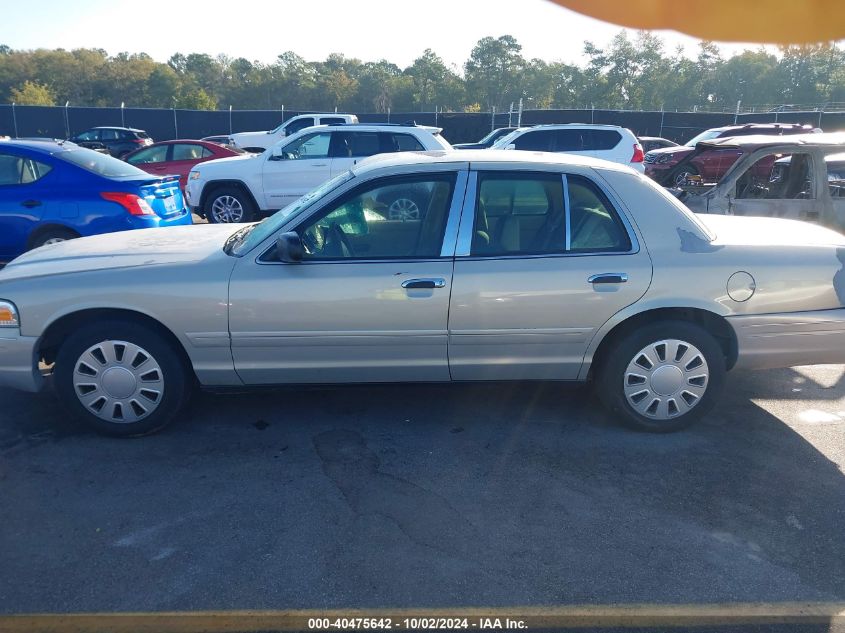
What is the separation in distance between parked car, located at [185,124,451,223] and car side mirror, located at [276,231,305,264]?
25.5 feet

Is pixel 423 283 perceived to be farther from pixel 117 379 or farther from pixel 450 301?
pixel 117 379

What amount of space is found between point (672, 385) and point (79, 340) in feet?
11.4

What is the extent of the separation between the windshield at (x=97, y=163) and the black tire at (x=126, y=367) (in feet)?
12.8

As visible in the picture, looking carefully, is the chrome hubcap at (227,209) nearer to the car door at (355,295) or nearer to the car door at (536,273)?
the car door at (355,295)

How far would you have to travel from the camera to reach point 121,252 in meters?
4.46

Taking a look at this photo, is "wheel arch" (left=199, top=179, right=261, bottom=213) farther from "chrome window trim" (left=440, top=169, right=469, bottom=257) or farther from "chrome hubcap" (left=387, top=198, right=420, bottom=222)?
"chrome window trim" (left=440, top=169, right=469, bottom=257)

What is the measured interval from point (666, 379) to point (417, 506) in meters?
1.74

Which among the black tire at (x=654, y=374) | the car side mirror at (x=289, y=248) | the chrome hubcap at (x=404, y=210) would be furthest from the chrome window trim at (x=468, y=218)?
→ the black tire at (x=654, y=374)

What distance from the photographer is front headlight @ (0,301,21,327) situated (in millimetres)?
4090

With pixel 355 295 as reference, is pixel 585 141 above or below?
above

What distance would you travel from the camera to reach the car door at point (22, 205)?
282 inches

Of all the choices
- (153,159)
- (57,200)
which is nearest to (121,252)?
(57,200)

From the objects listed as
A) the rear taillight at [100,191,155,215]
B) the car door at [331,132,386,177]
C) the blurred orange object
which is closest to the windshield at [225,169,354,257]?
the blurred orange object

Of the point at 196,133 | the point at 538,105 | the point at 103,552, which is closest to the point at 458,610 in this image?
the point at 103,552
